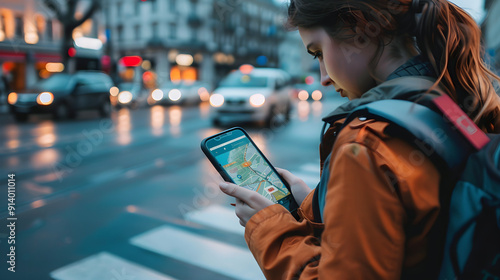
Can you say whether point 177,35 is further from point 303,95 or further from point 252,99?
point 252,99

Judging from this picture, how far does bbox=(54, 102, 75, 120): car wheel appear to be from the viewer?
15344mm

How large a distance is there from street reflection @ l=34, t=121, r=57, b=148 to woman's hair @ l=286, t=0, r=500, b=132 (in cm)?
965

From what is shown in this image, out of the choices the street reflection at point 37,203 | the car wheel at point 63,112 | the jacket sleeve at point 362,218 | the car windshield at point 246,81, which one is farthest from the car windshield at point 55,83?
the jacket sleeve at point 362,218

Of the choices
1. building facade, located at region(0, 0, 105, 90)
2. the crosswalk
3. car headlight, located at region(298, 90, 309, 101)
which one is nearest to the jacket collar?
the crosswalk

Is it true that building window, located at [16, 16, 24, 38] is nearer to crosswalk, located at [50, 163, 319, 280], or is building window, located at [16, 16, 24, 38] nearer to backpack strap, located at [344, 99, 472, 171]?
crosswalk, located at [50, 163, 319, 280]

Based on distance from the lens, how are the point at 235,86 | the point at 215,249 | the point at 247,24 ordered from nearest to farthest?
the point at 215,249
the point at 235,86
the point at 247,24

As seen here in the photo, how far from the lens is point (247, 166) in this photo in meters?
1.58

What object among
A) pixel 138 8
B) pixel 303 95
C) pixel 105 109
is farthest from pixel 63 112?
pixel 138 8

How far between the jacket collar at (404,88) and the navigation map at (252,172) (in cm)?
44

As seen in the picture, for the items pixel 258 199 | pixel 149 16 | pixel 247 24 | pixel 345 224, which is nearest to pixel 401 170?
pixel 345 224

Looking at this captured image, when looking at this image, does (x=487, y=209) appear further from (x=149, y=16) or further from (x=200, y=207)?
(x=149, y=16)

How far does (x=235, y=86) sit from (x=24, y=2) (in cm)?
2395

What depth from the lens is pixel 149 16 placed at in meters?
49.9

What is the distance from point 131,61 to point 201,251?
155ft
